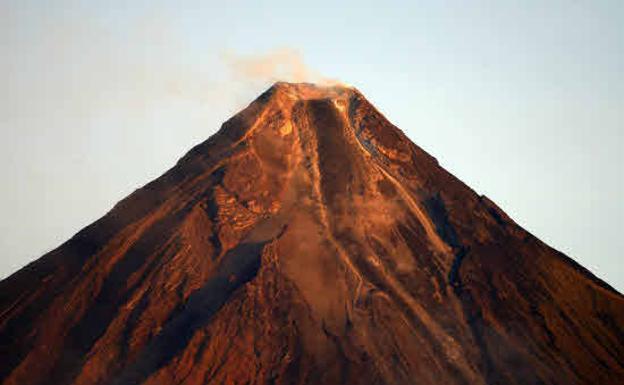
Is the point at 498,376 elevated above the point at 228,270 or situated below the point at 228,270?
below

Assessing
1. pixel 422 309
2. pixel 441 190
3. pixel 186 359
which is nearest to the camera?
pixel 186 359

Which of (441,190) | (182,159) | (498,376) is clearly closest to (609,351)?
(498,376)

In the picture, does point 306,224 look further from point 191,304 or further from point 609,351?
point 609,351

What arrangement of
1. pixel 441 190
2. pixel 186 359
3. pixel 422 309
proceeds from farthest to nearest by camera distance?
1. pixel 441 190
2. pixel 422 309
3. pixel 186 359

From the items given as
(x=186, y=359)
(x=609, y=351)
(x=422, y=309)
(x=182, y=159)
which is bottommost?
(x=609, y=351)

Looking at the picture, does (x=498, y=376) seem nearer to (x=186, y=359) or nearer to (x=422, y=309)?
(x=422, y=309)

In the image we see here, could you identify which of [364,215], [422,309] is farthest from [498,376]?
[364,215]

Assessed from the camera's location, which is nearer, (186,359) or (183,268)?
(186,359)
